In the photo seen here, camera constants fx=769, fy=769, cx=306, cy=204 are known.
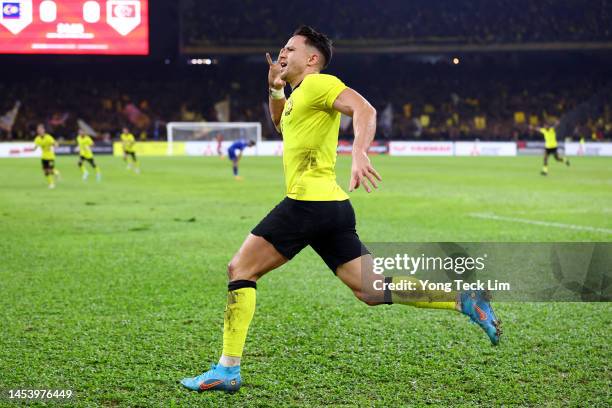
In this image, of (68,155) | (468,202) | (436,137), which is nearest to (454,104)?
(436,137)

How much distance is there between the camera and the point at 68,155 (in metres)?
46.3

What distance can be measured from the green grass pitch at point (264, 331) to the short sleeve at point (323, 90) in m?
1.65

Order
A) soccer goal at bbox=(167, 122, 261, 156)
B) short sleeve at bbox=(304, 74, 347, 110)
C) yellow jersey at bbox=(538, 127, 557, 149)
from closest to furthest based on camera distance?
1. short sleeve at bbox=(304, 74, 347, 110)
2. yellow jersey at bbox=(538, 127, 557, 149)
3. soccer goal at bbox=(167, 122, 261, 156)

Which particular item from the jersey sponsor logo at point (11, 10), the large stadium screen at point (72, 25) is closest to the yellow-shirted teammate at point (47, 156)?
the large stadium screen at point (72, 25)

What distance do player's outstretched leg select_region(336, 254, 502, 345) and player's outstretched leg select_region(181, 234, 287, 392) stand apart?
1.44 ft

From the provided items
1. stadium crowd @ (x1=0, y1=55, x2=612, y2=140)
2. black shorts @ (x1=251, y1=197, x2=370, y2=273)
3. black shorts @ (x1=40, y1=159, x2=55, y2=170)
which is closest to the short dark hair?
black shorts @ (x1=251, y1=197, x2=370, y2=273)

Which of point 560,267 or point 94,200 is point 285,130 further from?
point 94,200

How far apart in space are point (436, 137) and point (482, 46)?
7.00 m

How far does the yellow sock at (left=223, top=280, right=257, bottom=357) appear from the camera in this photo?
445 cm

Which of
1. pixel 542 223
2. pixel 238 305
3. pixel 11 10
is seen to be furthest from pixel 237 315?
pixel 11 10

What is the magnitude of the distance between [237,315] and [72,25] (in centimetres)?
3463

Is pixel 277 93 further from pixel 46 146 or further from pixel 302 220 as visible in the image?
pixel 46 146

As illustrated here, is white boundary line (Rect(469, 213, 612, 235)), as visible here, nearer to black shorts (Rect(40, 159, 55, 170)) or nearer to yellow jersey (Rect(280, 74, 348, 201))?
yellow jersey (Rect(280, 74, 348, 201))

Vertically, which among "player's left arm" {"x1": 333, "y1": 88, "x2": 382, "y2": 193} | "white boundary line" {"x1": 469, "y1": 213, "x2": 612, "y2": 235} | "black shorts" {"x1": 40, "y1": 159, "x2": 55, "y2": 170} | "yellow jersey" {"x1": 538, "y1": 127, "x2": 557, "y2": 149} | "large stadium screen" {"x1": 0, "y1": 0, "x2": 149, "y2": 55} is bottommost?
"white boundary line" {"x1": 469, "y1": 213, "x2": 612, "y2": 235}
